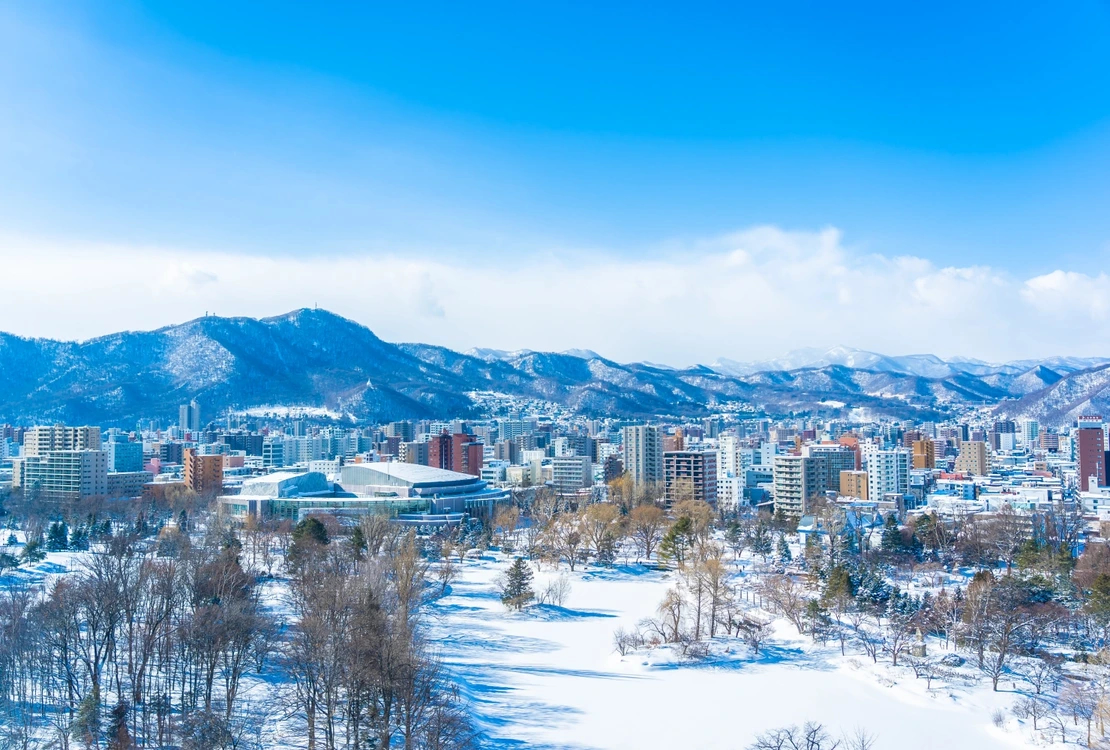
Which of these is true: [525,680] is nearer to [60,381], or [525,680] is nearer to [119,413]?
[119,413]

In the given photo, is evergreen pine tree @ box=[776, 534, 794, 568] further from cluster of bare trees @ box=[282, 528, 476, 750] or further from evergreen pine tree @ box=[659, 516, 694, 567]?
cluster of bare trees @ box=[282, 528, 476, 750]

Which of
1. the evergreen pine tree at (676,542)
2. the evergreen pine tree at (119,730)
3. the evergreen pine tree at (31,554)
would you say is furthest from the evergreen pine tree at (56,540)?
the evergreen pine tree at (676,542)

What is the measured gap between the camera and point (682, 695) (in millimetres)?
17266

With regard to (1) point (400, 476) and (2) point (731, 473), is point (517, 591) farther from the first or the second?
(2) point (731, 473)

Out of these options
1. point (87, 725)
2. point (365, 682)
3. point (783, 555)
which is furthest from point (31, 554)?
point (783, 555)

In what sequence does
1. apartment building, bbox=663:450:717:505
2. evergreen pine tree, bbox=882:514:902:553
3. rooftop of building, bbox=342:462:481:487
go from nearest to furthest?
evergreen pine tree, bbox=882:514:902:553 < rooftop of building, bbox=342:462:481:487 < apartment building, bbox=663:450:717:505

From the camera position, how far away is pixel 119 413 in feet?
414

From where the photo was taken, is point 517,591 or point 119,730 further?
point 517,591

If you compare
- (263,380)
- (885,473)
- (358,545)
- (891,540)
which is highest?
(263,380)

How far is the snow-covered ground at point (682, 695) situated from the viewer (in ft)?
49.1

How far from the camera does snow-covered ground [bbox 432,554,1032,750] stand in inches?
589

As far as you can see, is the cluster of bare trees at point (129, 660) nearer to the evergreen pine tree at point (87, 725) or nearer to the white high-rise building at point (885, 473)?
the evergreen pine tree at point (87, 725)

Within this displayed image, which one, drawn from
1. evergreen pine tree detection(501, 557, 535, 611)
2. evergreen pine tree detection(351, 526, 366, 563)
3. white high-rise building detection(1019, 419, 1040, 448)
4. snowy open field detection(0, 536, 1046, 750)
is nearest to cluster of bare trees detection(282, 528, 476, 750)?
snowy open field detection(0, 536, 1046, 750)

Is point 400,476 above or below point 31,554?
above
